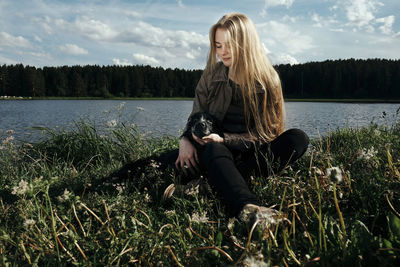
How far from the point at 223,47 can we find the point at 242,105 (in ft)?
1.66

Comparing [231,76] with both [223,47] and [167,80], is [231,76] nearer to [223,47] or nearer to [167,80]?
[223,47]

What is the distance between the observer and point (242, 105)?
2.68 metres

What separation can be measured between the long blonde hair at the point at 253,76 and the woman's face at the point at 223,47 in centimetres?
3

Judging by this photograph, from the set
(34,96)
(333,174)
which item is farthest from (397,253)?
(34,96)

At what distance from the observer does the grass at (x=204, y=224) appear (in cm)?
122

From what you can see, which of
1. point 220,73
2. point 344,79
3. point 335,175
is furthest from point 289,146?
point 344,79

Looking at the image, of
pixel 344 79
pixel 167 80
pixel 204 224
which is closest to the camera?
pixel 204 224

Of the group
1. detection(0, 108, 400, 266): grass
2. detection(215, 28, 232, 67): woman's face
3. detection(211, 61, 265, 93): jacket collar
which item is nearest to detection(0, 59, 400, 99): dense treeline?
detection(211, 61, 265, 93): jacket collar

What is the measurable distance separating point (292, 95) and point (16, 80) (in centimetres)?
5641

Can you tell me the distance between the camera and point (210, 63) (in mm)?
2873

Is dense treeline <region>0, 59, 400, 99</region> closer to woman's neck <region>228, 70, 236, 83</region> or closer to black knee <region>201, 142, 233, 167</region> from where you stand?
woman's neck <region>228, 70, 236, 83</region>

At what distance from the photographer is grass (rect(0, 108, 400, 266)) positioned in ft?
4.00

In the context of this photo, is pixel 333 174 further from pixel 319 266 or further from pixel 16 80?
pixel 16 80

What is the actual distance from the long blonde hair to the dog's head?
0.29m
